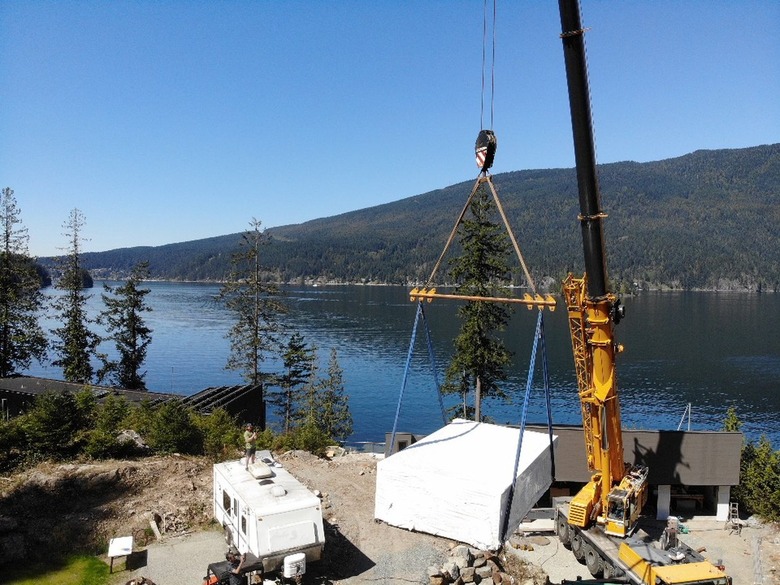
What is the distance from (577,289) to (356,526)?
9.69 meters

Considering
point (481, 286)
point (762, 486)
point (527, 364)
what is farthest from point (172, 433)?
point (527, 364)

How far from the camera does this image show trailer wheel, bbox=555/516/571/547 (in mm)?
18547

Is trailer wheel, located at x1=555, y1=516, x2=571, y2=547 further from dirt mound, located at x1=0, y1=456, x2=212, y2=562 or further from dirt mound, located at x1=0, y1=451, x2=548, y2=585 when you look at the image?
dirt mound, located at x1=0, y1=456, x2=212, y2=562

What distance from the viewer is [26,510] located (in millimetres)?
16375

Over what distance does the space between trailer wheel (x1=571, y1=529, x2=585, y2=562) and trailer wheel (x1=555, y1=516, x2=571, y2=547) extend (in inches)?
23.5

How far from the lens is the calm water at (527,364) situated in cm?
5269

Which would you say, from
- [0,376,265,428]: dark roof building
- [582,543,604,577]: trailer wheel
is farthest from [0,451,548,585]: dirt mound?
[0,376,265,428]: dark roof building

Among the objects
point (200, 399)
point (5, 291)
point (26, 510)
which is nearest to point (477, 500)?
point (26, 510)

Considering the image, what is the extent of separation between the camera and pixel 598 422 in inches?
661

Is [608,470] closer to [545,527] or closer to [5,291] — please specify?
[545,527]

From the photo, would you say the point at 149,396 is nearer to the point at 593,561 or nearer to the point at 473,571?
the point at 473,571

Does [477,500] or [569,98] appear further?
[569,98]

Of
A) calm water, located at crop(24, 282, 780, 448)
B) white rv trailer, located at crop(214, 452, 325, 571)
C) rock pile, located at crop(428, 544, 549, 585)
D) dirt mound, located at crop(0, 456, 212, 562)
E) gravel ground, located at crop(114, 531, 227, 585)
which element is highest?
white rv trailer, located at crop(214, 452, 325, 571)

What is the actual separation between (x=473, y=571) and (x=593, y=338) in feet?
23.2
